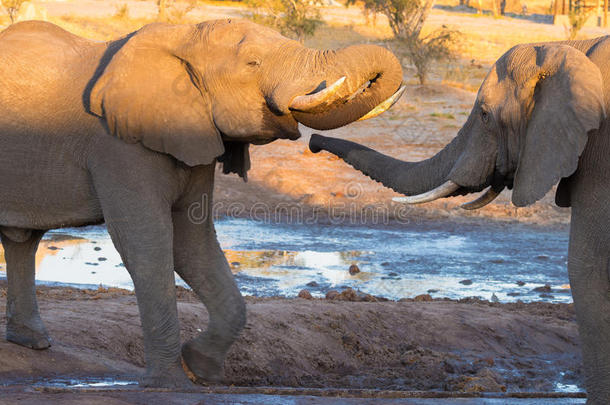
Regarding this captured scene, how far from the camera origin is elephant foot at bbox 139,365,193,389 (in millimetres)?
4832

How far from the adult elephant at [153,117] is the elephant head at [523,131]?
1.97 ft

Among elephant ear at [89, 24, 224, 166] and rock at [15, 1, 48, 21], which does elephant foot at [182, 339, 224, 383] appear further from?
rock at [15, 1, 48, 21]

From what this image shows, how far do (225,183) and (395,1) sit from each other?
10395 millimetres

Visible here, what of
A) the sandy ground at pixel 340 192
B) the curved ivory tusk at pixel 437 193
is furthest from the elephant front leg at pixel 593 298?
the sandy ground at pixel 340 192

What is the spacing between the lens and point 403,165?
15.0 feet

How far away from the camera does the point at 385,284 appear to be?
28.6 ft

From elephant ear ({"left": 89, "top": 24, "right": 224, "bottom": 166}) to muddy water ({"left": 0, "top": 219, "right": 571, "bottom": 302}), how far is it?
369 cm

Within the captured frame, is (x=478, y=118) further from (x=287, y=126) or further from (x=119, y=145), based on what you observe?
(x=119, y=145)

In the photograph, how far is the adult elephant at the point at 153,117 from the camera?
4.62m

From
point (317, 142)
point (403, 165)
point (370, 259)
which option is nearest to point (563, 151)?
point (403, 165)

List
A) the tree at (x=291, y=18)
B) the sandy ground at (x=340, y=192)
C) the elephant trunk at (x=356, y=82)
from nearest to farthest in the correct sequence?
1. the elephant trunk at (x=356, y=82)
2. the sandy ground at (x=340, y=192)
3. the tree at (x=291, y=18)

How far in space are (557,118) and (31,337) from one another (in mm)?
3208

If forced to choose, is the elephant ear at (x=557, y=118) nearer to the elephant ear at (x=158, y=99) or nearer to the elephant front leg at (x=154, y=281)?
the elephant ear at (x=158, y=99)

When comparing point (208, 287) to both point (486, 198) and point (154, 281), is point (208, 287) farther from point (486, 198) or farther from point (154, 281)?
point (486, 198)
